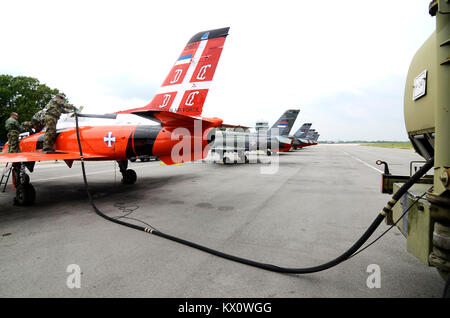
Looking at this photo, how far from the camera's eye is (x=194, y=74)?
6.45 m

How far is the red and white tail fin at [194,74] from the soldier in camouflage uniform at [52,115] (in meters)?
2.44

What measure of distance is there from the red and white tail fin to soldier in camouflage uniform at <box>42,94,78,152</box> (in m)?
2.44

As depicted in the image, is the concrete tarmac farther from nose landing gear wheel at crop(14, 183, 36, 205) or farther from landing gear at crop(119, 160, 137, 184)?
landing gear at crop(119, 160, 137, 184)

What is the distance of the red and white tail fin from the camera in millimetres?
6289

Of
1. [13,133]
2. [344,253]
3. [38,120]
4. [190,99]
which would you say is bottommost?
[344,253]

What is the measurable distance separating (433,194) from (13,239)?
535cm

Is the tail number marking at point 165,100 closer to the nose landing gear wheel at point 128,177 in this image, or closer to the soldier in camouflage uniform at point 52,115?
the soldier in camouflage uniform at point 52,115

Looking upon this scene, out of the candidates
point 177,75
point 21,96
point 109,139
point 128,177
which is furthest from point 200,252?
point 21,96

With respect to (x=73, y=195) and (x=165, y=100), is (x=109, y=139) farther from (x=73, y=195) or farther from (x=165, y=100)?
(x=73, y=195)

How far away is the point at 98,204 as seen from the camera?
19.3ft

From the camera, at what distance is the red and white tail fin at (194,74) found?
20.6 feet

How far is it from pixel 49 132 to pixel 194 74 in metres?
4.60

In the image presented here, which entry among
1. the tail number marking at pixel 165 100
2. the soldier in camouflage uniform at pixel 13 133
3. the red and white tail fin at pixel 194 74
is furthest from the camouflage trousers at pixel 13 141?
the tail number marking at pixel 165 100
